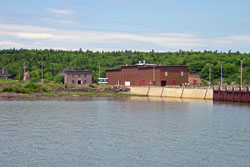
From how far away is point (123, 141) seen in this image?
38.3 metres

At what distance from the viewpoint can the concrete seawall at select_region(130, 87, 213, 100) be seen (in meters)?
103

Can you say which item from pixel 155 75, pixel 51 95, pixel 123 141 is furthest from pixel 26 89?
pixel 123 141

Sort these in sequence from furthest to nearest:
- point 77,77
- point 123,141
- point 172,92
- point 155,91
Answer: point 77,77
point 155,91
point 172,92
point 123,141

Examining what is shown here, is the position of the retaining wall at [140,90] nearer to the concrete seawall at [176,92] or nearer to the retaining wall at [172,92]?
the concrete seawall at [176,92]

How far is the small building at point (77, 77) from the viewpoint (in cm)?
15212

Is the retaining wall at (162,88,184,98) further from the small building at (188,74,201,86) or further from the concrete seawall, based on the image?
the small building at (188,74,201,86)

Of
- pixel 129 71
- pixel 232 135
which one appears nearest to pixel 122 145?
pixel 232 135

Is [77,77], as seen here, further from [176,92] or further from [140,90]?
[176,92]

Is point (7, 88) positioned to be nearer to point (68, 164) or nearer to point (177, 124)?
point (177, 124)

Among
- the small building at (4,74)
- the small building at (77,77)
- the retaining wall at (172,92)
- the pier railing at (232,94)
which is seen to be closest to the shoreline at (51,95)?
the retaining wall at (172,92)

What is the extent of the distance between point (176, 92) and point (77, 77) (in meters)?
51.2

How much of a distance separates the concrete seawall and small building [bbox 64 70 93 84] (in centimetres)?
2861

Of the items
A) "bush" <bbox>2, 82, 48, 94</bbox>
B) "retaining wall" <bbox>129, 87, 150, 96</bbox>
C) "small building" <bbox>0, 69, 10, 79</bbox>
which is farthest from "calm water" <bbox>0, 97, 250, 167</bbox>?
"small building" <bbox>0, 69, 10, 79</bbox>

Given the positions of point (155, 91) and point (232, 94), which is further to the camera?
point (155, 91)
